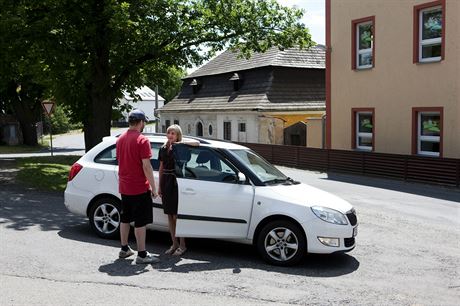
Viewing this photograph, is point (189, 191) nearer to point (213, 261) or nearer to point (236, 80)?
point (213, 261)

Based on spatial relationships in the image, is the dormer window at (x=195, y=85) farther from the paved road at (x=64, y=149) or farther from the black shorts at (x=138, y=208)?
the black shorts at (x=138, y=208)

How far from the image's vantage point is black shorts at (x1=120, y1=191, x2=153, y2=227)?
6785mm

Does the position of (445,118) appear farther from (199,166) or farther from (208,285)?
(208,285)

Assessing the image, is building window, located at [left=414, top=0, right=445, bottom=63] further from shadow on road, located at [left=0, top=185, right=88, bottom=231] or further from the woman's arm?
the woman's arm

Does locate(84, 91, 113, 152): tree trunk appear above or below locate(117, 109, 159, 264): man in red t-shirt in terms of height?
above

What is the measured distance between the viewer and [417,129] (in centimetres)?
1958

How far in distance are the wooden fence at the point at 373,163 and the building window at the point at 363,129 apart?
5.14ft

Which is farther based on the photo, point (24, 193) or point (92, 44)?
point (92, 44)

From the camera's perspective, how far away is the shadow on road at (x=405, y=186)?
48.4 feet

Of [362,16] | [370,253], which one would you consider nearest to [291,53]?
[362,16]

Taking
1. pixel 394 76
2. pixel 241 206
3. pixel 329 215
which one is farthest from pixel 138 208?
pixel 394 76

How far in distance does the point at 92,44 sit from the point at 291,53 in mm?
20389

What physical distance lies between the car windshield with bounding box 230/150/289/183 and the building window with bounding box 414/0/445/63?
41.0 ft

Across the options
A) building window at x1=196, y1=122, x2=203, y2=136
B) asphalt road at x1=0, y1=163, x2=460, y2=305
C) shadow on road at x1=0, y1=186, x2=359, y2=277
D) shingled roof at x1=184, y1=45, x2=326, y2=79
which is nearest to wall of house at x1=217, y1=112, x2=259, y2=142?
building window at x1=196, y1=122, x2=203, y2=136
